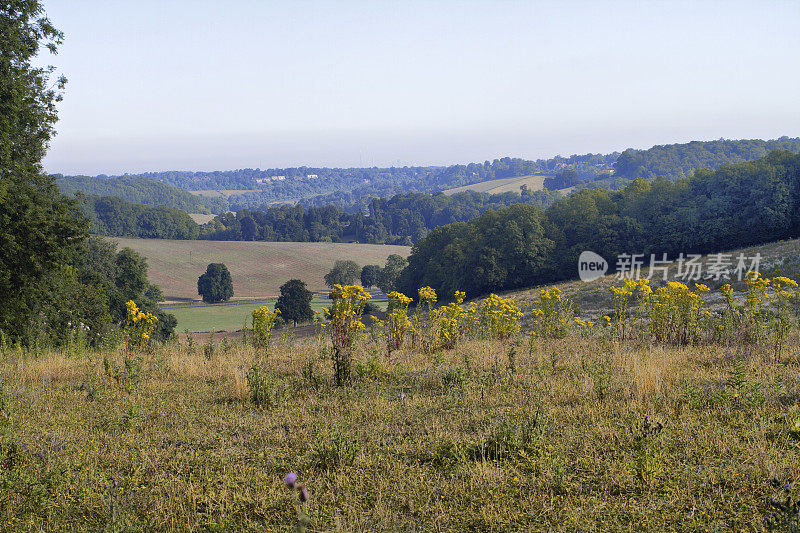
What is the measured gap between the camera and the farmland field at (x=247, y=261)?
272 ft

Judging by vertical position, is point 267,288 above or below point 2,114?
below

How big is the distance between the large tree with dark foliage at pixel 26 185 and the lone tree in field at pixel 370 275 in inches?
2954

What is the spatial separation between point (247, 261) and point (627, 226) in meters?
65.1

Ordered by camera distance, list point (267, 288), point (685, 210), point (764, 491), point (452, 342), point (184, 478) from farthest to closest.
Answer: point (267, 288) → point (685, 210) → point (452, 342) → point (184, 478) → point (764, 491)

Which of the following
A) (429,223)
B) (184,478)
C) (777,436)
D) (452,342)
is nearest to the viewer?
(184,478)

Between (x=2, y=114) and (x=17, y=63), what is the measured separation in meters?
1.56

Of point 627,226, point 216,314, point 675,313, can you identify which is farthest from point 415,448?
point 216,314

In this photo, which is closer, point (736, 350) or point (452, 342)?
point (736, 350)

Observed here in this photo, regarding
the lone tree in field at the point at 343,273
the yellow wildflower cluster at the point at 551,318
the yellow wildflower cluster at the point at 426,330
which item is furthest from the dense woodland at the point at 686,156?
the yellow wildflower cluster at the point at 426,330

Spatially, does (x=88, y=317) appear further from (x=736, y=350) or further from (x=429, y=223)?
(x=429, y=223)

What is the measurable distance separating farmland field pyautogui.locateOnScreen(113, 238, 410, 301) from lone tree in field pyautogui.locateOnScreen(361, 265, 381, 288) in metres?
6.98

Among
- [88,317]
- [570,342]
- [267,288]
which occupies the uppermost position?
[570,342]

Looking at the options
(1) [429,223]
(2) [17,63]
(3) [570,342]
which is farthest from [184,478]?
(1) [429,223]

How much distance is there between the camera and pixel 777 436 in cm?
401
